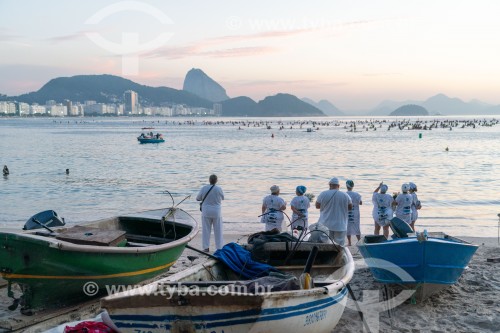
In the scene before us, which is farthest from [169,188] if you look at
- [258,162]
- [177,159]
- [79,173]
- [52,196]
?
[177,159]

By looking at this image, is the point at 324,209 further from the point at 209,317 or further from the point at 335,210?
the point at 209,317

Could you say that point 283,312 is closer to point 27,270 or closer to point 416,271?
point 416,271

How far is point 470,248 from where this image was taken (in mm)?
8586

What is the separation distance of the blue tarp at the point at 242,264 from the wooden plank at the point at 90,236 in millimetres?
2137

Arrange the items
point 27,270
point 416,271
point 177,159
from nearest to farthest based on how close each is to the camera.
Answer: point 27,270 < point 416,271 < point 177,159

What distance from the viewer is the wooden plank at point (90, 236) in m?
8.41

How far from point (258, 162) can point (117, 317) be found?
35685 mm

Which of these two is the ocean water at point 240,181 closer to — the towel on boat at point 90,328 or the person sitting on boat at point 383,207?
the person sitting on boat at point 383,207

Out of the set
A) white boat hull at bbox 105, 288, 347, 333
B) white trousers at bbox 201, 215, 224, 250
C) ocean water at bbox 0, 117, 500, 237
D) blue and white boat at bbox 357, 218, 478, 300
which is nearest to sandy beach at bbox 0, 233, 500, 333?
blue and white boat at bbox 357, 218, 478, 300

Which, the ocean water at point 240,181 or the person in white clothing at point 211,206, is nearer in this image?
the person in white clothing at point 211,206

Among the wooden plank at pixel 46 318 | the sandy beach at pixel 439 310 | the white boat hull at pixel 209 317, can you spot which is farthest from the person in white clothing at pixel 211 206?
the white boat hull at pixel 209 317

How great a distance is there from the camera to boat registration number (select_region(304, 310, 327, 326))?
6035 millimetres

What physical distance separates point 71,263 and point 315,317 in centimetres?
386

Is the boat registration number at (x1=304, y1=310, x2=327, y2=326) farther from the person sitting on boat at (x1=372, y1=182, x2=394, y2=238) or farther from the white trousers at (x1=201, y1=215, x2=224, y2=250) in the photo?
the person sitting on boat at (x1=372, y1=182, x2=394, y2=238)
